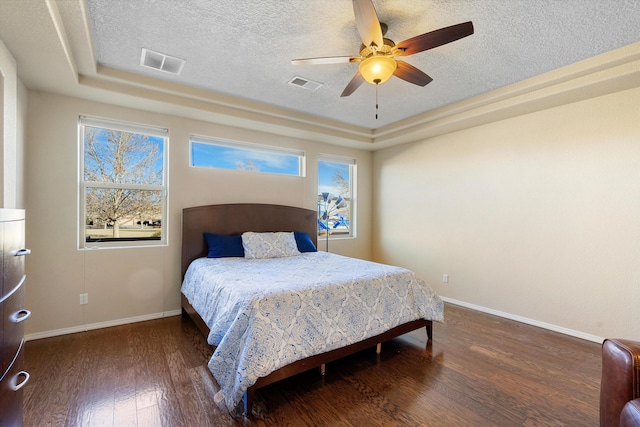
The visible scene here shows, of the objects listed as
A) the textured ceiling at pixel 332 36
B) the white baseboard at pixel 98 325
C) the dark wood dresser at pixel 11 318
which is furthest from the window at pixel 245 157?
the dark wood dresser at pixel 11 318

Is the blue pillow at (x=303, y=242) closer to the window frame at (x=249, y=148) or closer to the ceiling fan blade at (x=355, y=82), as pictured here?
the window frame at (x=249, y=148)

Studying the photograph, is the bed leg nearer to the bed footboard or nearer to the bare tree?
the bed footboard

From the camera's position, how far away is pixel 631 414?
114cm

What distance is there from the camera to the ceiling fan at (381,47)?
1686 mm

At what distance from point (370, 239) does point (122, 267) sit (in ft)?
12.8

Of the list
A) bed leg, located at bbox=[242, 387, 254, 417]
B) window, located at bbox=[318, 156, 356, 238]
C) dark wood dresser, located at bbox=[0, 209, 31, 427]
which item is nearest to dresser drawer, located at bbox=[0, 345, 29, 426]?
dark wood dresser, located at bbox=[0, 209, 31, 427]

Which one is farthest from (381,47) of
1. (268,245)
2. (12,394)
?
(12,394)

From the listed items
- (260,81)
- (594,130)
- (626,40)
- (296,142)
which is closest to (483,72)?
(626,40)

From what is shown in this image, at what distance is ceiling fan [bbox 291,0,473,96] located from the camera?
1.69m

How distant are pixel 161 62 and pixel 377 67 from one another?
1.96m

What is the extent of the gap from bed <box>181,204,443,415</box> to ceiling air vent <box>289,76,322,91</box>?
1.94 m

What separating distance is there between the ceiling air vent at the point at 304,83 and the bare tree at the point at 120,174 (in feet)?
6.20

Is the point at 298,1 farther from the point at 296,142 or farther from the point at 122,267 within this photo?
the point at 122,267

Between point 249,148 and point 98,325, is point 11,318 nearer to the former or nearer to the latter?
point 98,325
